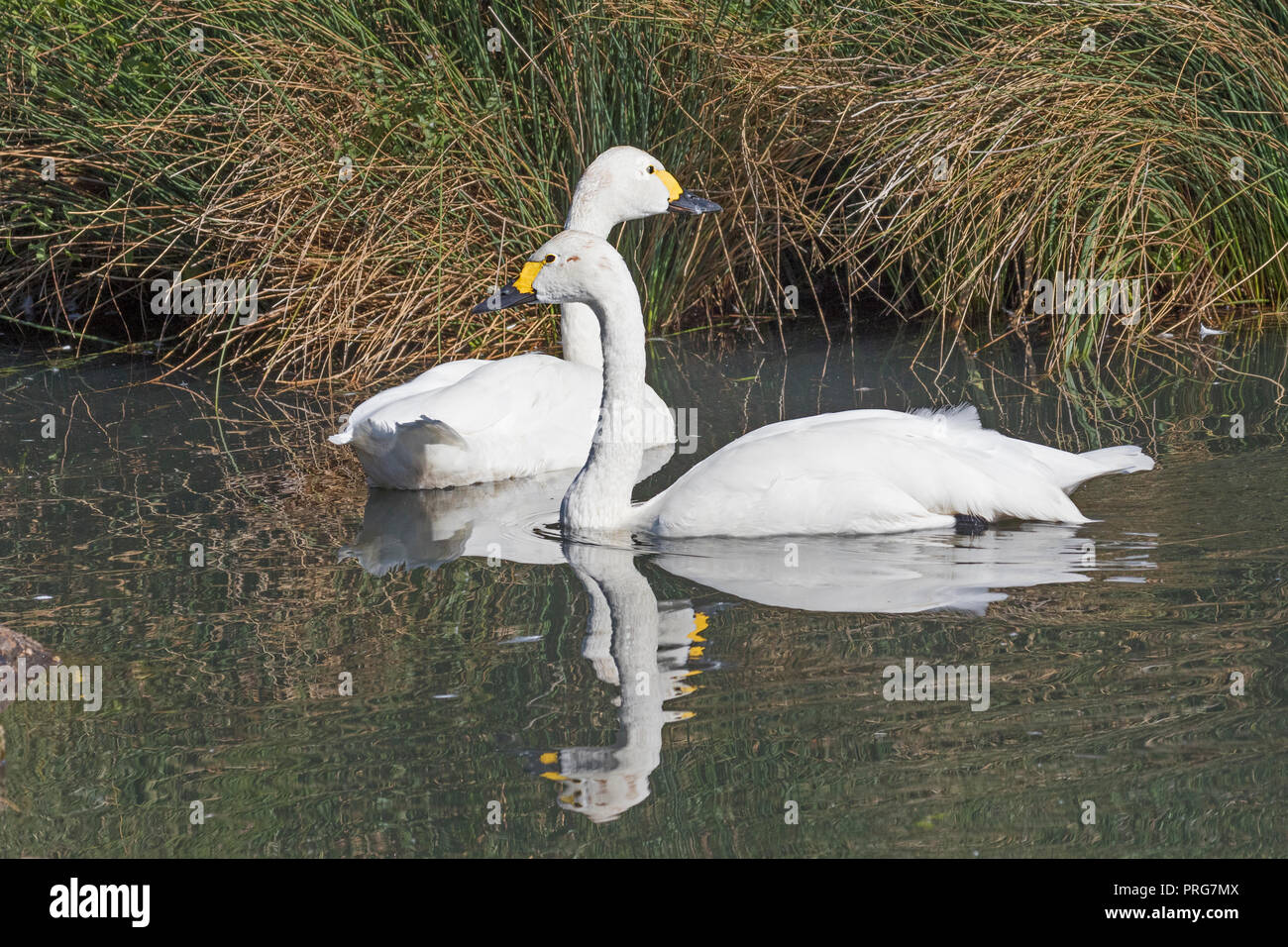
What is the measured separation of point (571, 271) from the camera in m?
6.21

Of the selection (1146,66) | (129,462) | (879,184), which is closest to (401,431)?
(129,462)

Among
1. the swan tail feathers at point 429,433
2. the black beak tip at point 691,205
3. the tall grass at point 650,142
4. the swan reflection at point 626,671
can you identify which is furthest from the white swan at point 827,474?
the tall grass at point 650,142

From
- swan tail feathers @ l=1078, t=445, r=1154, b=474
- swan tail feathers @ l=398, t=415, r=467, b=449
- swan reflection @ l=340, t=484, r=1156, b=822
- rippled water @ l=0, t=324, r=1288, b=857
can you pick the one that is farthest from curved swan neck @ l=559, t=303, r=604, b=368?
swan tail feathers @ l=1078, t=445, r=1154, b=474

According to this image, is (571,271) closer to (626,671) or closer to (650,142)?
(626,671)

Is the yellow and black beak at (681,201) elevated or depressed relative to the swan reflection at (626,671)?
elevated

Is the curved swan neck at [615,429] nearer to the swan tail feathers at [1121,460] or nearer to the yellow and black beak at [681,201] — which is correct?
the swan tail feathers at [1121,460]

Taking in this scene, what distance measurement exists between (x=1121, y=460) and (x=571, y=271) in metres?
2.08

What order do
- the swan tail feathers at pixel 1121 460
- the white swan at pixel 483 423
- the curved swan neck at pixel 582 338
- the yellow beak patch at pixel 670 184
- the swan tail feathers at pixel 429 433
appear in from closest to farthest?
the swan tail feathers at pixel 1121 460 → the swan tail feathers at pixel 429 433 → the white swan at pixel 483 423 → the curved swan neck at pixel 582 338 → the yellow beak patch at pixel 670 184

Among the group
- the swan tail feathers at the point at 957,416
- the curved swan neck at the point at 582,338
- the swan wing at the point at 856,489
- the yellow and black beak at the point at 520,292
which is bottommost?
the swan wing at the point at 856,489

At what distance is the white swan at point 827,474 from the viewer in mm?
5824

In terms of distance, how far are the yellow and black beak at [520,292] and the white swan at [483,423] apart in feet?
0.15

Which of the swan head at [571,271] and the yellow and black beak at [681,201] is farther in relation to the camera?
the yellow and black beak at [681,201]

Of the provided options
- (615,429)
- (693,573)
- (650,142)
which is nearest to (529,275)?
(615,429)

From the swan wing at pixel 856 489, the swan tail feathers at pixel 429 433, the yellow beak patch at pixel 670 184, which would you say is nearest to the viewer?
the swan wing at pixel 856 489
